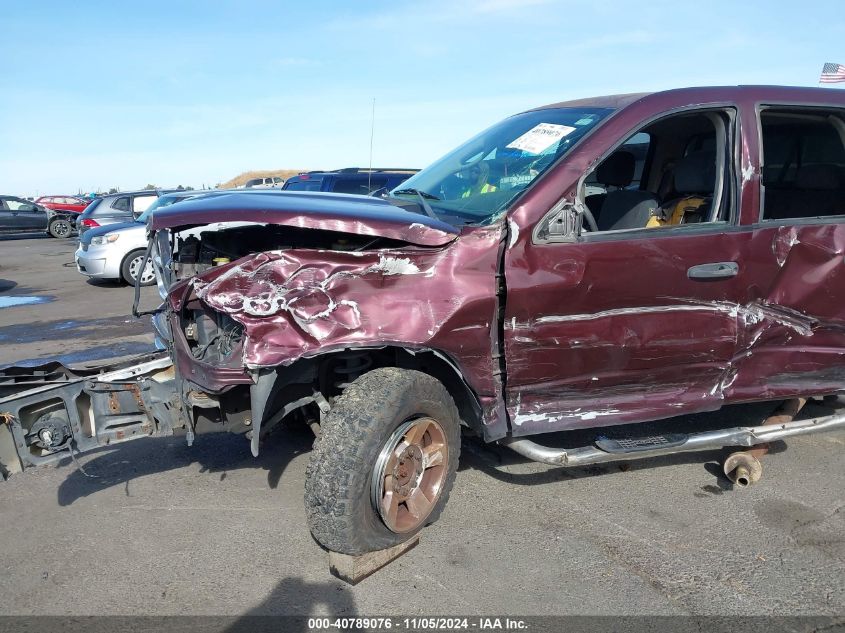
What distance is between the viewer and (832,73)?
8.91m

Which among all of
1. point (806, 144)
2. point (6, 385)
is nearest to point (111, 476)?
point (6, 385)

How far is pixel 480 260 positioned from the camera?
116 inches

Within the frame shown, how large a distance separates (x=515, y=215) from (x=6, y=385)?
8.14ft

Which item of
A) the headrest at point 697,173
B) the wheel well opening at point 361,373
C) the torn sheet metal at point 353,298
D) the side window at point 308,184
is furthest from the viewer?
the side window at point 308,184

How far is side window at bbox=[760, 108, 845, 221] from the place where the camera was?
407cm

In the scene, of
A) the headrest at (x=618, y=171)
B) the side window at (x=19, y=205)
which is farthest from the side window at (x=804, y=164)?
the side window at (x=19, y=205)

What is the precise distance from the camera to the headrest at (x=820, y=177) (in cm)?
414

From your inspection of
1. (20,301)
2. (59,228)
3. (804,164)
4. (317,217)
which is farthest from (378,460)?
(59,228)

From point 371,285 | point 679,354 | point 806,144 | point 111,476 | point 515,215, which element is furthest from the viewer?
point 806,144

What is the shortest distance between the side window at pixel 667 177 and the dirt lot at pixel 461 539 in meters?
1.53

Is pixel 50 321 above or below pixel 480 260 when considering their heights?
below

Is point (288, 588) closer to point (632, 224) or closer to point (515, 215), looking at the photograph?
point (515, 215)

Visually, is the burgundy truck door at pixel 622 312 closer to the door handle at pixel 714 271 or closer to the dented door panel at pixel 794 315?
the door handle at pixel 714 271

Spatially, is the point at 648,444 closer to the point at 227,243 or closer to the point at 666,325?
the point at 666,325
